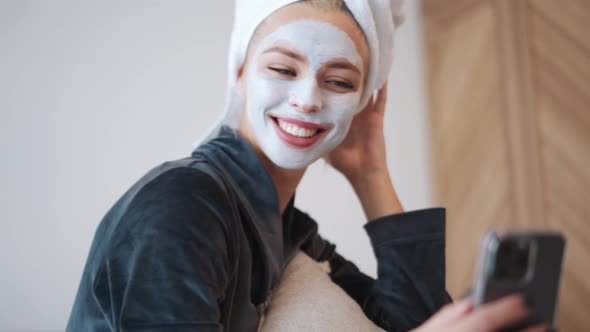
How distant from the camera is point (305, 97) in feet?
3.49

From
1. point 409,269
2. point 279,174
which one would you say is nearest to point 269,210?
point 279,174

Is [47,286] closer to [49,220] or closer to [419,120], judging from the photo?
[49,220]

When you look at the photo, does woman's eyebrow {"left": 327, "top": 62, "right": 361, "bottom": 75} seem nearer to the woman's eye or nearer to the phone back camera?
the woman's eye

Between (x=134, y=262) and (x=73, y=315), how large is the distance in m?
0.25

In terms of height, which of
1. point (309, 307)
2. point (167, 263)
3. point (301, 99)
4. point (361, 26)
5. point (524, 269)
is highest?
point (361, 26)

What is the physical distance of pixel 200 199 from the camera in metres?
0.87

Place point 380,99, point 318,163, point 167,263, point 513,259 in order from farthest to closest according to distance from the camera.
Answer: point 318,163, point 380,99, point 167,263, point 513,259

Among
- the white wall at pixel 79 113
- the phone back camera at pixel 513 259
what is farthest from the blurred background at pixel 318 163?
the phone back camera at pixel 513 259

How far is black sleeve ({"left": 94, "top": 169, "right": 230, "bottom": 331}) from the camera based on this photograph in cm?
78

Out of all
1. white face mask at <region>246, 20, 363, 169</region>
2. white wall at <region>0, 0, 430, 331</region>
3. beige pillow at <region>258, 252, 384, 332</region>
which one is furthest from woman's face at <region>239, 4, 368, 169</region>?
white wall at <region>0, 0, 430, 331</region>

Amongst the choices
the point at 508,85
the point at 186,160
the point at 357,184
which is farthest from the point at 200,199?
the point at 508,85

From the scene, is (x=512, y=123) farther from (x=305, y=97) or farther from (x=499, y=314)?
(x=499, y=314)

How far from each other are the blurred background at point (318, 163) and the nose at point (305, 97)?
1.17 meters

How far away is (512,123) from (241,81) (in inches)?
80.3
